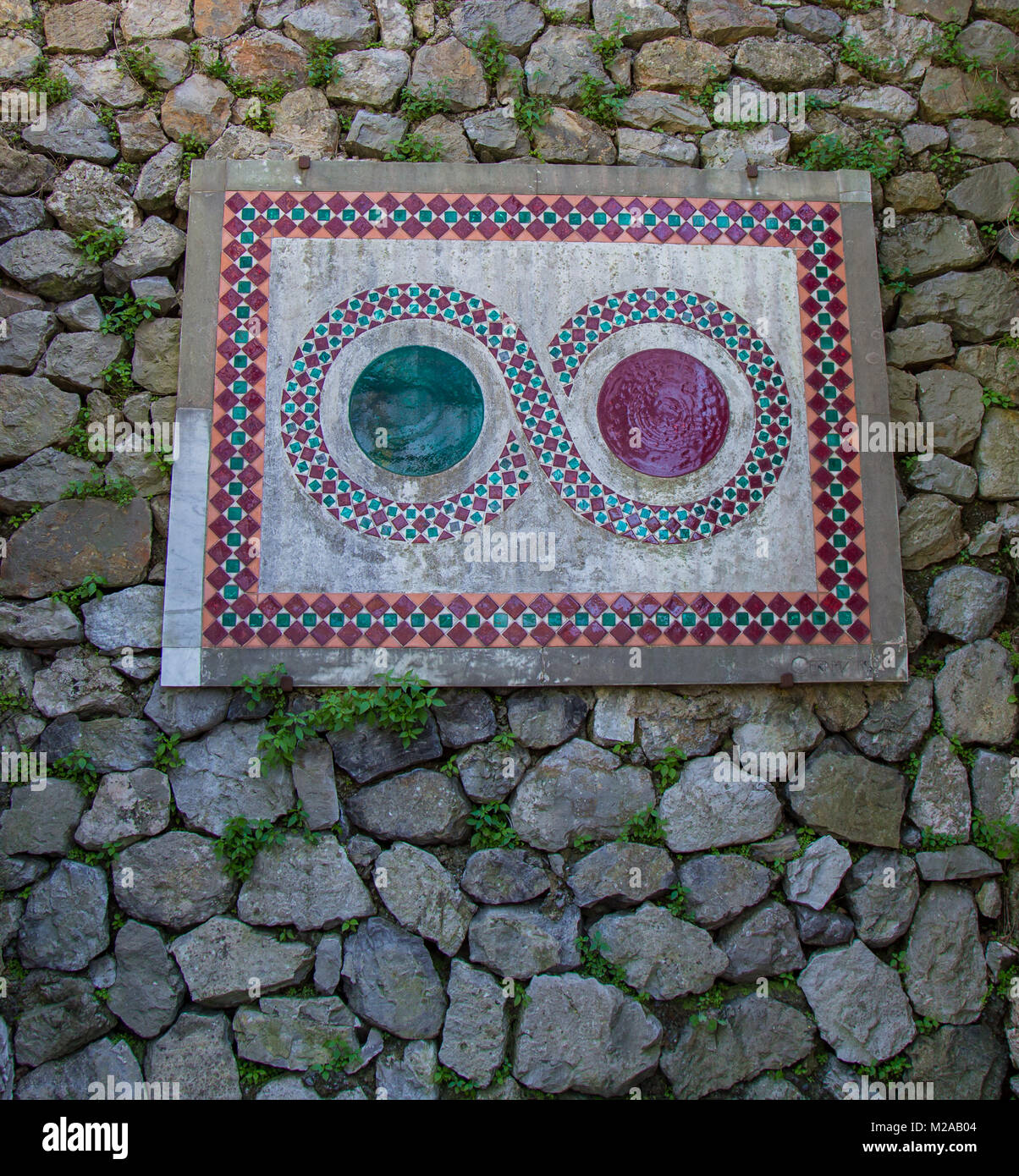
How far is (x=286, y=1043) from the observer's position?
3.76 m

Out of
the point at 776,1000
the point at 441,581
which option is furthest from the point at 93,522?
the point at 776,1000

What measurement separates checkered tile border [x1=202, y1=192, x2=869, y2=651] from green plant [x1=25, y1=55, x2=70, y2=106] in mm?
1036

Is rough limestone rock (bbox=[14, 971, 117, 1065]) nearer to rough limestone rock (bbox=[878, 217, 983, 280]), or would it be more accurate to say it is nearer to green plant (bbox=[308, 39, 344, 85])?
green plant (bbox=[308, 39, 344, 85])

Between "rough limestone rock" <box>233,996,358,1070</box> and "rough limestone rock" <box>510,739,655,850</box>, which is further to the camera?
"rough limestone rock" <box>510,739,655,850</box>

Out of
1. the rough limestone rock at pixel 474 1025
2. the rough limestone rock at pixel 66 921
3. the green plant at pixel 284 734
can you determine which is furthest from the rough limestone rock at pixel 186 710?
the rough limestone rock at pixel 474 1025

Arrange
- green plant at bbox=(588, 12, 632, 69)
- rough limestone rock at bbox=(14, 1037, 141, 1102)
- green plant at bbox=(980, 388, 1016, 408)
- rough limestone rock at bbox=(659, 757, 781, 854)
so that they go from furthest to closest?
green plant at bbox=(588, 12, 632, 69) → green plant at bbox=(980, 388, 1016, 408) → rough limestone rock at bbox=(659, 757, 781, 854) → rough limestone rock at bbox=(14, 1037, 141, 1102)

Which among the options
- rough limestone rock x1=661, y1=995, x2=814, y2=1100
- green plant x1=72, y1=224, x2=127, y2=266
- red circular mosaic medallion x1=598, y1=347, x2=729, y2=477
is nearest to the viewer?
rough limestone rock x1=661, y1=995, x2=814, y2=1100

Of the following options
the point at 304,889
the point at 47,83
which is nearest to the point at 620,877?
the point at 304,889

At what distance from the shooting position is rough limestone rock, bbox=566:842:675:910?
3.93m

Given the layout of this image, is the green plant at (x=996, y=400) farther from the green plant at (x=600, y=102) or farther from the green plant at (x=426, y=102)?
the green plant at (x=426, y=102)

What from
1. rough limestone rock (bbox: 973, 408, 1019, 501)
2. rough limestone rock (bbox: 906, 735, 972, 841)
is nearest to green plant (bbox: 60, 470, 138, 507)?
rough limestone rock (bbox: 906, 735, 972, 841)

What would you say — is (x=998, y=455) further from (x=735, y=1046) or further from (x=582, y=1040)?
(x=582, y=1040)

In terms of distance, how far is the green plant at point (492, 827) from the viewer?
3.96 metres

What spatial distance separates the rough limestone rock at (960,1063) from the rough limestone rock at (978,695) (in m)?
1.20
